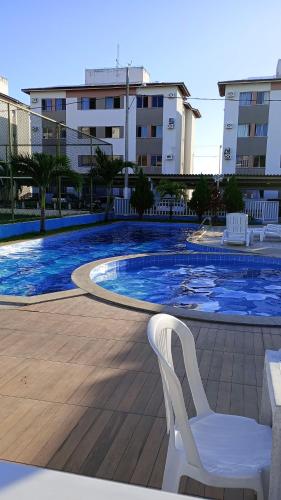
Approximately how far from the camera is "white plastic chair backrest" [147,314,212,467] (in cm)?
165

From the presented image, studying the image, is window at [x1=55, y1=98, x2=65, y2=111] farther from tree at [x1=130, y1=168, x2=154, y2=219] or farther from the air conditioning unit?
tree at [x1=130, y1=168, x2=154, y2=219]

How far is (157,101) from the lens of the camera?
3050 centimetres

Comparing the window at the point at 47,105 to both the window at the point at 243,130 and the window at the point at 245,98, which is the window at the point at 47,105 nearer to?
the window at the point at 245,98

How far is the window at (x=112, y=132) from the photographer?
3219 cm

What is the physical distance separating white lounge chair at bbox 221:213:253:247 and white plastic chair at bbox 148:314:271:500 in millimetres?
10455

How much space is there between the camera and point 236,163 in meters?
29.2

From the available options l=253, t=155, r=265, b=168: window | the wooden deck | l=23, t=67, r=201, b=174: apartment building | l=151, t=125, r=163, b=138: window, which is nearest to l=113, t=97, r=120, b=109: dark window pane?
l=23, t=67, r=201, b=174: apartment building

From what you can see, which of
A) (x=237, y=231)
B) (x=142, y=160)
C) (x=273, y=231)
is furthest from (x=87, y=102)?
(x=237, y=231)

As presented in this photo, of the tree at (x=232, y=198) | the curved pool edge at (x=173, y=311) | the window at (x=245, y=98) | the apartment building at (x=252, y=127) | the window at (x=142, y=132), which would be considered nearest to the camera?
the curved pool edge at (x=173, y=311)

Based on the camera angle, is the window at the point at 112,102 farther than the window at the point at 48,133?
No

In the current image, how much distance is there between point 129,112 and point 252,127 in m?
9.28

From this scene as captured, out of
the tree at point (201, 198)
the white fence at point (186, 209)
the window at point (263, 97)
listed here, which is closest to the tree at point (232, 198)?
the tree at point (201, 198)

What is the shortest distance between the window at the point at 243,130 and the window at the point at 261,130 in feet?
1.82

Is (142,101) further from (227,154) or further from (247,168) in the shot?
(247,168)
